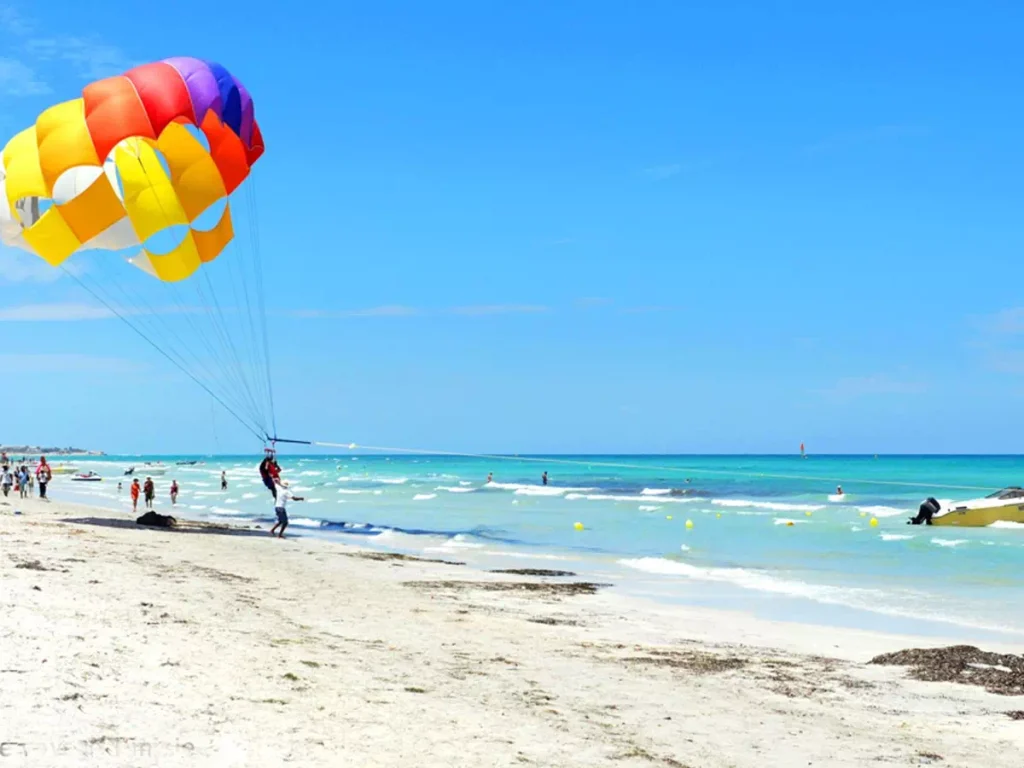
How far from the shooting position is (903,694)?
351 inches

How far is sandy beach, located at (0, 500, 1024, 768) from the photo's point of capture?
5672 millimetres

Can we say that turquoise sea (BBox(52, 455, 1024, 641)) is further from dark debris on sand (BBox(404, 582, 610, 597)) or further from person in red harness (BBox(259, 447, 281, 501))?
person in red harness (BBox(259, 447, 281, 501))

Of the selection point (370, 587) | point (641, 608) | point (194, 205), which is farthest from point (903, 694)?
point (194, 205)

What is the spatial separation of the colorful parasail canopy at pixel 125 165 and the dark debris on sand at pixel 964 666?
45.1 ft

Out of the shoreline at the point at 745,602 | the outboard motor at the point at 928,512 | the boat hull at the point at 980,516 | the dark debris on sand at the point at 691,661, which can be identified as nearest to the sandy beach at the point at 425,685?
the dark debris on sand at the point at 691,661

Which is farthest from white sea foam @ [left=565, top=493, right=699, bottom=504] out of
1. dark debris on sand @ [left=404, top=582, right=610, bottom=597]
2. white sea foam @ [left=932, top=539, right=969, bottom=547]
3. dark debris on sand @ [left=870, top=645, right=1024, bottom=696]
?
dark debris on sand @ [left=870, top=645, right=1024, bottom=696]

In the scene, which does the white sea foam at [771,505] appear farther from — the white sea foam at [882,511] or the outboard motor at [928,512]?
the outboard motor at [928,512]

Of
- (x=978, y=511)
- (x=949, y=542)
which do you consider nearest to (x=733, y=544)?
(x=949, y=542)

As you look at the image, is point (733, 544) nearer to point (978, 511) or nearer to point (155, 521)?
point (978, 511)

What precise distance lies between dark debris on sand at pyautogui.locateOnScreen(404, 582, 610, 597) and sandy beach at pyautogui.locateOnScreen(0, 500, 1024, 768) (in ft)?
5.78

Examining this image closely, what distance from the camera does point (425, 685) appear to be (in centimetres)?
763

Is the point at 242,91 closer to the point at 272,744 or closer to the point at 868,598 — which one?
the point at 868,598

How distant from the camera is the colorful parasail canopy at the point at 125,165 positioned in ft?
56.2

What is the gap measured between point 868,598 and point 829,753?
1029 centimetres
